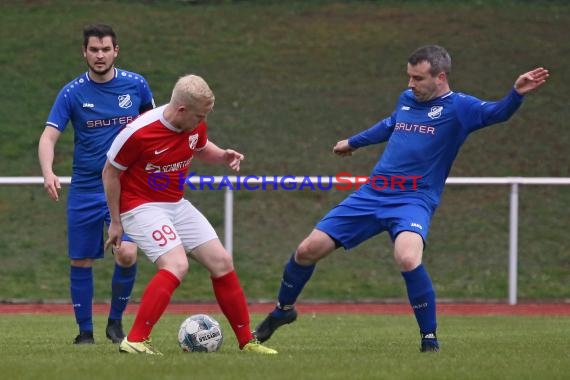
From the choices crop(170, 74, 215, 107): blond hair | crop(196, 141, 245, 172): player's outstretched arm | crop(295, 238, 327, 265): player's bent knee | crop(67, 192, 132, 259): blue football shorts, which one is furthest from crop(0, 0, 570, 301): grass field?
crop(170, 74, 215, 107): blond hair

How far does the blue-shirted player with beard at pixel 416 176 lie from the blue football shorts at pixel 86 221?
5.51 ft

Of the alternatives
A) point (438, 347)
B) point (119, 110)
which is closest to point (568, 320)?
point (438, 347)

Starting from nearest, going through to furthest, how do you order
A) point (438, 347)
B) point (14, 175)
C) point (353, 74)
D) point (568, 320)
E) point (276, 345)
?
1. point (438, 347)
2. point (276, 345)
3. point (568, 320)
4. point (14, 175)
5. point (353, 74)

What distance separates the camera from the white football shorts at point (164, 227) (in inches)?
288

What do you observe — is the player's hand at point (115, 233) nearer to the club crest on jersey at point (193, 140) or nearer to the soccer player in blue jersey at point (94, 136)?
the club crest on jersey at point (193, 140)

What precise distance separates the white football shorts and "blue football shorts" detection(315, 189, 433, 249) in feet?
3.39

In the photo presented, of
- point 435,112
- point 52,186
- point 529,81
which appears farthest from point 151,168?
point 529,81

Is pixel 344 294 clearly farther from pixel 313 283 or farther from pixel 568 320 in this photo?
pixel 568 320

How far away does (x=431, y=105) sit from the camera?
26.7 ft

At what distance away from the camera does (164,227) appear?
7332mm

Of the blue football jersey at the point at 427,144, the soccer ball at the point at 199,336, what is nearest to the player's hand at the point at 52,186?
the soccer ball at the point at 199,336

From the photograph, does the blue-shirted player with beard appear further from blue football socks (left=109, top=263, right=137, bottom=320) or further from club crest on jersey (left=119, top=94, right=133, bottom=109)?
club crest on jersey (left=119, top=94, right=133, bottom=109)

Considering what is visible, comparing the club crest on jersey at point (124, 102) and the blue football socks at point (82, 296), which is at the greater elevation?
the club crest on jersey at point (124, 102)

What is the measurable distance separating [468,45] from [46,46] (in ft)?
28.1
